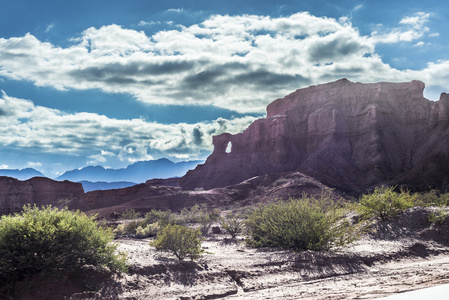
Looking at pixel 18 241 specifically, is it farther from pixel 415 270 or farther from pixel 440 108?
→ pixel 440 108

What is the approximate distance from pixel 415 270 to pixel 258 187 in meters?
49.7

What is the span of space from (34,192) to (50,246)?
6405 cm

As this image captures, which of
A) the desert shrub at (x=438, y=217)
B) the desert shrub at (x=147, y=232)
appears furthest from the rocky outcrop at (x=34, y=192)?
the desert shrub at (x=438, y=217)

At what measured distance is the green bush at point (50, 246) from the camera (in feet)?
27.6

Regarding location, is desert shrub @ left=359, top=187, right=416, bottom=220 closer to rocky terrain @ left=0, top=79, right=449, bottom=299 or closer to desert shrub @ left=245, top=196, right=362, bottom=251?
rocky terrain @ left=0, top=79, right=449, bottom=299

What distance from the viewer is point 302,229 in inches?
505

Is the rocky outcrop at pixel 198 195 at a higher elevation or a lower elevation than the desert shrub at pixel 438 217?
higher

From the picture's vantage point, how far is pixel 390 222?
16.0 meters

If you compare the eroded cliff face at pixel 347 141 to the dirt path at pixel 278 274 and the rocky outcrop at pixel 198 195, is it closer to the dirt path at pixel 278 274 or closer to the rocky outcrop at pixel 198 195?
the rocky outcrop at pixel 198 195

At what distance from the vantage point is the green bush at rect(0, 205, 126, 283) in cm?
841

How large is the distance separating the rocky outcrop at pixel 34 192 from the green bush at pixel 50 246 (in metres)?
55.2

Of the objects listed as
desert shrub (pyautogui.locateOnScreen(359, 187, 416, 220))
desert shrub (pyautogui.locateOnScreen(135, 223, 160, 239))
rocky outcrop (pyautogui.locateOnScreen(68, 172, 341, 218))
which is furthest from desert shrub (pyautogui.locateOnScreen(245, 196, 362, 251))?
rocky outcrop (pyautogui.locateOnScreen(68, 172, 341, 218))

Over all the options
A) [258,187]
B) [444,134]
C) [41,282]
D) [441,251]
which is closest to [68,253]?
[41,282]

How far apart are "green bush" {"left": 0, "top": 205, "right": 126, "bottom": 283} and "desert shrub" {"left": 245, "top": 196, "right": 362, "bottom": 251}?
6037 mm
